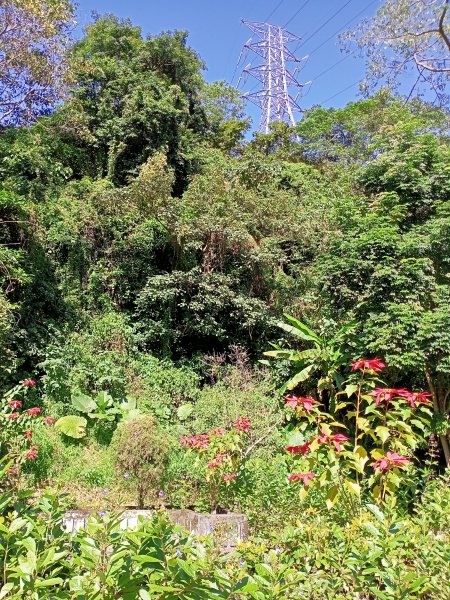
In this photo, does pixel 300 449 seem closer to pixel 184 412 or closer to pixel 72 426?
pixel 72 426

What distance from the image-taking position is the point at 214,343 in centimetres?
912

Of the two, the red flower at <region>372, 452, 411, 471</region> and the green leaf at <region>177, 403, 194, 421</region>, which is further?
the green leaf at <region>177, 403, 194, 421</region>

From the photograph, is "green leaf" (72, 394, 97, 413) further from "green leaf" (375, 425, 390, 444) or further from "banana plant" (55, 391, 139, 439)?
"green leaf" (375, 425, 390, 444)

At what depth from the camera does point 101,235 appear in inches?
356

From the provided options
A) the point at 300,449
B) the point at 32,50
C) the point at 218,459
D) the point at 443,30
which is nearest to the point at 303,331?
the point at 218,459

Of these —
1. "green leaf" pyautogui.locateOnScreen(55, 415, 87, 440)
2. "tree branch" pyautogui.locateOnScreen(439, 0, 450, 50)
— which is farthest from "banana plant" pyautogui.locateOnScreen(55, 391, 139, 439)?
"tree branch" pyautogui.locateOnScreen(439, 0, 450, 50)

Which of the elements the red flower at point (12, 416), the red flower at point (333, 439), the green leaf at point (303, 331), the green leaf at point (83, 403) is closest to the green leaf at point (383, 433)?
the red flower at point (333, 439)

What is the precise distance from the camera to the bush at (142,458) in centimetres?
415

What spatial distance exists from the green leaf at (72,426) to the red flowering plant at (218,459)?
225 centimetres

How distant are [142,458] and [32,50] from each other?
246 inches

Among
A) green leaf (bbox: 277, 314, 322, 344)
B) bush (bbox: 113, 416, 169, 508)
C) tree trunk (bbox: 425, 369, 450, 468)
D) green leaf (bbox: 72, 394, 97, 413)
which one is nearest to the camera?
bush (bbox: 113, 416, 169, 508)

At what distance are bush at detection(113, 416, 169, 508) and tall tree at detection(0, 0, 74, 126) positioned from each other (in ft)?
18.5

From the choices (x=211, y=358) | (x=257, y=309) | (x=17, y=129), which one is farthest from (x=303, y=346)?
(x=17, y=129)

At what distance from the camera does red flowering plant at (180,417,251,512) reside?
159 inches
